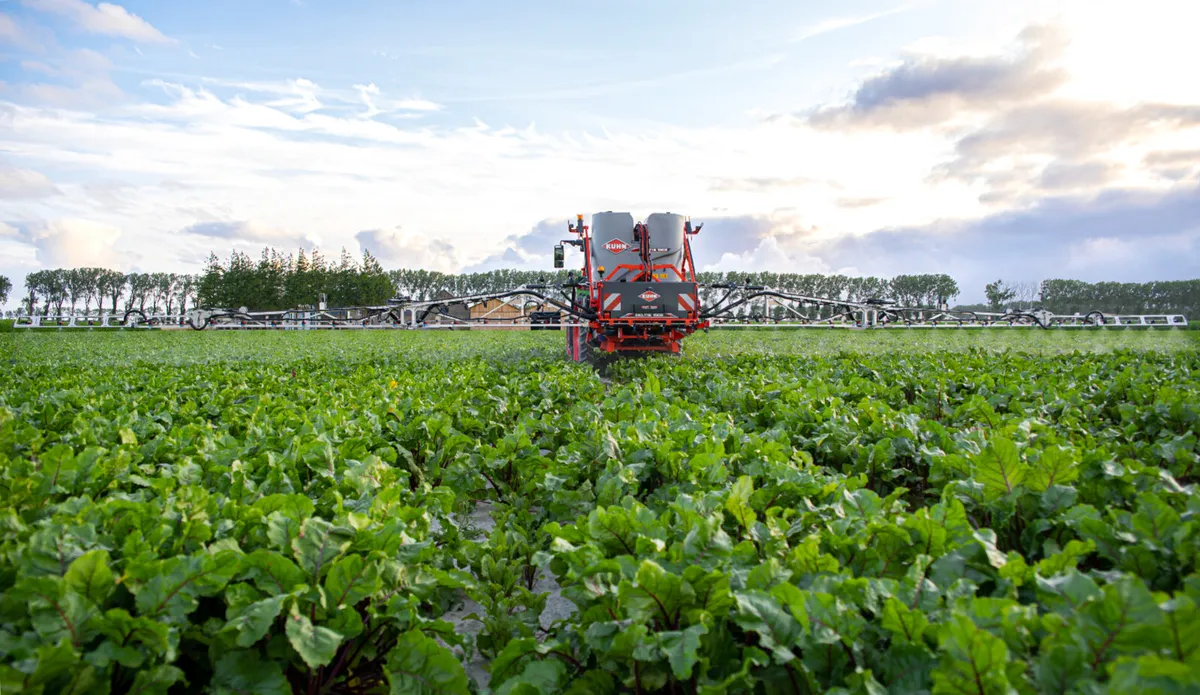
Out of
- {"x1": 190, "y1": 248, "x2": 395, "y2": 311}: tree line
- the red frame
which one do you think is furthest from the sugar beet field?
{"x1": 190, "y1": 248, "x2": 395, "y2": 311}: tree line

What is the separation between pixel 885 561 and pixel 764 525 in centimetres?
47

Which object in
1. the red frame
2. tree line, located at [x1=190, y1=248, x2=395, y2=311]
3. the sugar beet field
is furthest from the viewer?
tree line, located at [x1=190, y1=248, x2=395, y2=311]

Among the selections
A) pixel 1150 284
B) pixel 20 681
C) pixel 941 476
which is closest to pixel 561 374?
pixel 941 476

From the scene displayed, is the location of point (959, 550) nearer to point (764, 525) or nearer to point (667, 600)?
point (764, 525)

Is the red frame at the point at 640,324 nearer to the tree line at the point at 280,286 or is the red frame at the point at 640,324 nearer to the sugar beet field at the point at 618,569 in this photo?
the sugar beet field at the point at 618,569

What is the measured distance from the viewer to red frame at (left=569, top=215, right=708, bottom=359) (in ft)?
44.9

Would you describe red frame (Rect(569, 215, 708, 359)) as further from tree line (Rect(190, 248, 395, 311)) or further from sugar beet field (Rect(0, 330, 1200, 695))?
tree line (Rect(190, 248, 395, 311))

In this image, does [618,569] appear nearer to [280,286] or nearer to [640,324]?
[640,324]

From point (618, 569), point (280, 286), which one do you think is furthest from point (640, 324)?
point (280, 286)

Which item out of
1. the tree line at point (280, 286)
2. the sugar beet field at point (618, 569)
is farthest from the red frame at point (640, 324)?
the tree line at point (280, 286)

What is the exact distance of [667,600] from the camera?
6.66 ft

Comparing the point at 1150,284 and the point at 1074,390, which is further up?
the point at 1150,284

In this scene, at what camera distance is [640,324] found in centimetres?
1367

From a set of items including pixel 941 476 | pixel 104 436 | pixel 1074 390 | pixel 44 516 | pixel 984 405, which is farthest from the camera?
pixel 1074 390
